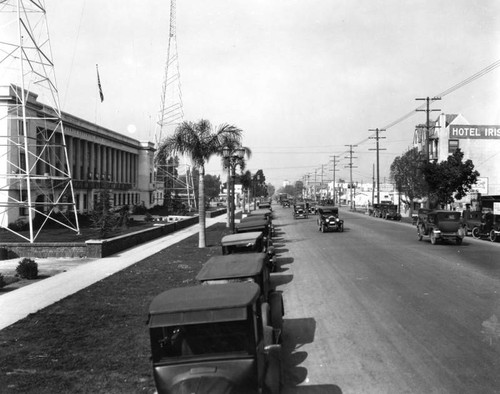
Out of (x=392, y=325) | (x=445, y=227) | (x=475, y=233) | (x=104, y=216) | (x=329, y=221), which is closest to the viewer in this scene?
(x=392, y=325)

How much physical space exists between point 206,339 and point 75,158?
156ft

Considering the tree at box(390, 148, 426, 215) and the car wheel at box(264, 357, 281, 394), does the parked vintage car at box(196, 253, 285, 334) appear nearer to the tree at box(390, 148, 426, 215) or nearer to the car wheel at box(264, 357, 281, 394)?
the car wheel at box(264, 357, 281, 394)

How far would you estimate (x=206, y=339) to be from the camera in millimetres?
5383

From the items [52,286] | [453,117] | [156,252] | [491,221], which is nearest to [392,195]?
[453,117]

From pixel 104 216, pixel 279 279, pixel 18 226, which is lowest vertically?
pixel 279 279

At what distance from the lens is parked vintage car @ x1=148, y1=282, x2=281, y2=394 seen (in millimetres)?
5016

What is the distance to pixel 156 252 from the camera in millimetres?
21172

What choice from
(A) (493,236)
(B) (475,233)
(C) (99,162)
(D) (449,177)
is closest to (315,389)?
(A) (493,236)

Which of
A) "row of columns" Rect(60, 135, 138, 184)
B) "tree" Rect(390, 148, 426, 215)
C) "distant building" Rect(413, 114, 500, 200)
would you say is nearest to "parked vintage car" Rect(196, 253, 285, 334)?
"row of columns" Rect(60, 135, 138, 184)

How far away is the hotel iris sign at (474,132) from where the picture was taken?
6347cm

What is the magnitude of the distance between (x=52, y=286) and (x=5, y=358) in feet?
20.1

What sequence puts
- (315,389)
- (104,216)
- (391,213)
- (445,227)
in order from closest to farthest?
(315,389)
(104,216)
(445,227)
(391,213)

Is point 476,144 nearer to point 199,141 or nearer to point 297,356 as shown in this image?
point 199,141

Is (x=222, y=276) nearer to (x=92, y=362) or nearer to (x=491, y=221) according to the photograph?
(x=92, y=362)
